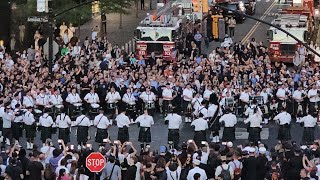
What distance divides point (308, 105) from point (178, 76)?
526 cm

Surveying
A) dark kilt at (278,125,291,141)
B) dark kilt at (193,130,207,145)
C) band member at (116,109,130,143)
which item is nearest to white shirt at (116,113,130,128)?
band member at (116,109,130,143)

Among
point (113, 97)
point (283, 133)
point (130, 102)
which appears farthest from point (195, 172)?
point (113, 97)

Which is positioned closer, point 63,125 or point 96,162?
point 96,162

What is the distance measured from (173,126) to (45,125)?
4.14 m

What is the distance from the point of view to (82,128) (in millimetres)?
33875

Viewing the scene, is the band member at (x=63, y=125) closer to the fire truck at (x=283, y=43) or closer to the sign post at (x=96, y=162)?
the sign post at (x=96, y=162)

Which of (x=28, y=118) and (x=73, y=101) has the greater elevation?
(x=73, y=101)

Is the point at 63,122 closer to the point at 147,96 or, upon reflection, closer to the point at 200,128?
the point at 200,128

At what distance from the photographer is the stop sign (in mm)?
26234

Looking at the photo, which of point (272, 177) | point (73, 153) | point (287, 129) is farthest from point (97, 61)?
point (272, 177)

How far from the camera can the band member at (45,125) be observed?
111ft

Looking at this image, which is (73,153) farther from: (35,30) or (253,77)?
(35,30)

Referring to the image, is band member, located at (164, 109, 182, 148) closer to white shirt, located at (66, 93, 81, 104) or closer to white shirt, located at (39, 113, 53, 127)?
white shirt, located at (39, 113, 53, 127)

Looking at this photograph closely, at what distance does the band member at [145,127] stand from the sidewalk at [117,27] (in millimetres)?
23420
